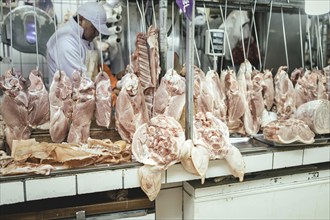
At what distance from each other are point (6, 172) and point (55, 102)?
42 centimetres

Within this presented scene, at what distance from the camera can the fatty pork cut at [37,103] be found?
1.54 metres

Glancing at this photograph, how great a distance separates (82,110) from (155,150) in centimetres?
45

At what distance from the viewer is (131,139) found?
159 centimetres

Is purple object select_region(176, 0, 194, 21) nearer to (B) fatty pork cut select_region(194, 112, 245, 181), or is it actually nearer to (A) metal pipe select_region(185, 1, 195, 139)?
(A) metal pipe select_region(185, 1, 195, 139)

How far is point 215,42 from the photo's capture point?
1876 mm

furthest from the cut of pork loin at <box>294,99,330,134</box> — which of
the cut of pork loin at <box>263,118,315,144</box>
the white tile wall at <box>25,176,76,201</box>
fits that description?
the white tile wall at <box>25,176,76,201</box>

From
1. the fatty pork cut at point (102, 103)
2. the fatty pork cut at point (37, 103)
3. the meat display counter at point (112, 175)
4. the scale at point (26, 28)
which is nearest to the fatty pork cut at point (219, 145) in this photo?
the meat display counter at point (112, 175)

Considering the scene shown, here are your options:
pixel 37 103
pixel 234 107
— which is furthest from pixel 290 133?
pixel 37 103

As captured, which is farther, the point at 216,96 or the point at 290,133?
the point at 216,96

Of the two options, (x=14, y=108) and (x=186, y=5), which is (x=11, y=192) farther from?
(x=186, y=5)

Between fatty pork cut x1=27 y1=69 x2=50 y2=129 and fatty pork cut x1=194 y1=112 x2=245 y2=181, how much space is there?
0.77 m

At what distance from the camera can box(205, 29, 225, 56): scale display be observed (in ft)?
6.10

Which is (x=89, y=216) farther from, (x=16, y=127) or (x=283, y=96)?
(x=283, y=96)

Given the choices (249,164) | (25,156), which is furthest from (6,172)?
(249,164)
